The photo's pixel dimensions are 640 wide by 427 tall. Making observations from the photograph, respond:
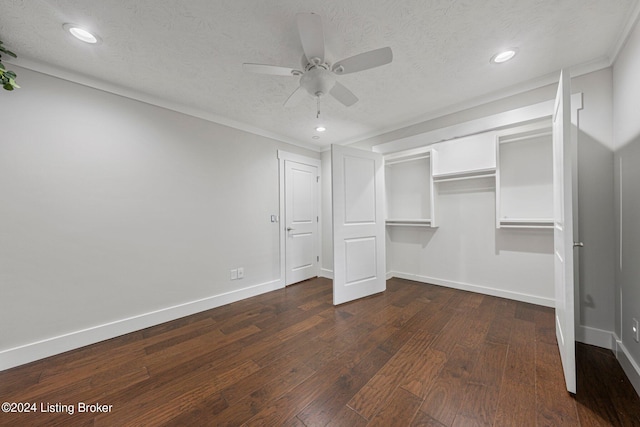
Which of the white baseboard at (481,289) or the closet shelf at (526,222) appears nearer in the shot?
the closet shelf at (526,222)

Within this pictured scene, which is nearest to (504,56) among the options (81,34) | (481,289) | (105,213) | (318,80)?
(318,80)

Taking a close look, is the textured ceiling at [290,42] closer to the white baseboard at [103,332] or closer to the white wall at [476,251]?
the white wall at [476,251]

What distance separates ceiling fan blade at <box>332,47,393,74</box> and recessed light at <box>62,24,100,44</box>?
5.97 ft

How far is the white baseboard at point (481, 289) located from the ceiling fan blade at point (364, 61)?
10.4 ft

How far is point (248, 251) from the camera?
3438mm

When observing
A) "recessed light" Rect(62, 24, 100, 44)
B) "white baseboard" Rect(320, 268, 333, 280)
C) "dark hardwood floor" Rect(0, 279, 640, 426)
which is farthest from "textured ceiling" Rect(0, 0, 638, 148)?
"white baseboard" Rect(320, 268, 333, 280)

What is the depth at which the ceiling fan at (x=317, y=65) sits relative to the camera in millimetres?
1433

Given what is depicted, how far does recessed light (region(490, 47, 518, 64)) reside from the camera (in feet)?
6.36

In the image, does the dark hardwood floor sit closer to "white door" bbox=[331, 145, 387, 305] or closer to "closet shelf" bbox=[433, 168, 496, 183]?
"white door" bbox=[331, 145, 387, 305]

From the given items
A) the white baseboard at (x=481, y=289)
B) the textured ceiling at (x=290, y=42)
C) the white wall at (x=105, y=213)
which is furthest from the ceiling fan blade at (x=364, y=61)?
the white baseboard at (x=481, y=289)

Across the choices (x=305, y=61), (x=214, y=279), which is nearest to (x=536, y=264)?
(x=305, y=61)

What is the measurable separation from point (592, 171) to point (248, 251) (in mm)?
3886

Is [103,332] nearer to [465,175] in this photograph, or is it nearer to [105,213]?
[105,213]

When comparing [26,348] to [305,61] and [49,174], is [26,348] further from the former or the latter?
[305,61]
